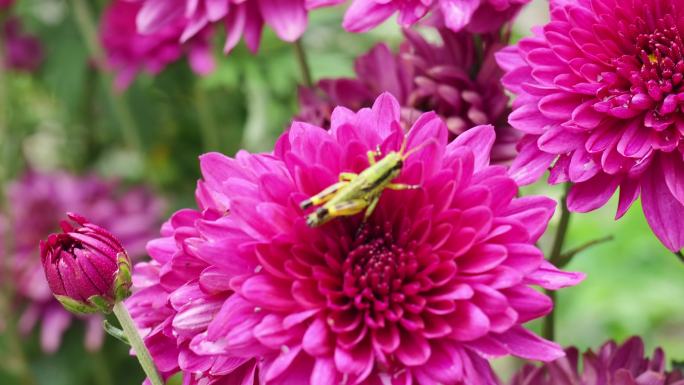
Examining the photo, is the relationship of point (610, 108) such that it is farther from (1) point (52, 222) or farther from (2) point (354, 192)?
(1) point (52, 222)

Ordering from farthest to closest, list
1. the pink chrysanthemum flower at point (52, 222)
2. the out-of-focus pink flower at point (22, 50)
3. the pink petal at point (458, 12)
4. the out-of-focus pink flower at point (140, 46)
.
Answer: the out-of-focus pink flower at point (22, 50) < the pink chrysanthemum flower at point (52, 222) < the out-of-focus pink flower at point (140, 46) < the pink petal at point (458, 12)

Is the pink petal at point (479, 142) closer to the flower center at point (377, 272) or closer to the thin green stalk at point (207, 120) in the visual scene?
the flower center at point (377, 272)

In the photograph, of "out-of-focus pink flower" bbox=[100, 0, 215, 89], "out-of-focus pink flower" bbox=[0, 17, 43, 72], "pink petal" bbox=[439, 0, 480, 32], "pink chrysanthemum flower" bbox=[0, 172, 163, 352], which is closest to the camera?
"pink petal" bbox=[439, 0, 480, 32]

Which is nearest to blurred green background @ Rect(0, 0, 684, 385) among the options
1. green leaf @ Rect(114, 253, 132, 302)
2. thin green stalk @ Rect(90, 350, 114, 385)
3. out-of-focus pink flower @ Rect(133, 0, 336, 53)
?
thin green stalk @ Rect(90, 350, 114, 385)

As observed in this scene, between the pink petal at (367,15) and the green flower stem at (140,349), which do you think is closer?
the green flower stem at (140,349)

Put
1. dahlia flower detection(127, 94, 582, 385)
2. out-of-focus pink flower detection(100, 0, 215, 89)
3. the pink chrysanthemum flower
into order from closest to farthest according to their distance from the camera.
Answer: dahlia flower detection(127, 94, 582, 385)
out-of-focus pink flower detection(100, 0, 215, 89)
the pink chrysanthemum flower

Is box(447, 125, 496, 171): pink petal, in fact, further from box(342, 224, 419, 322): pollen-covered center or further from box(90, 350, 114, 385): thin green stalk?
box(90, 350, 114, 385): thin green stalk

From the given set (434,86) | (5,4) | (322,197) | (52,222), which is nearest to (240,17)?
(434,86)

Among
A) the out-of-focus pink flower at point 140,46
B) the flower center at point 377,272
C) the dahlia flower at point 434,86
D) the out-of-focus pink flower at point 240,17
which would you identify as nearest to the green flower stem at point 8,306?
the out-of-focus pink flower at point 140,46
